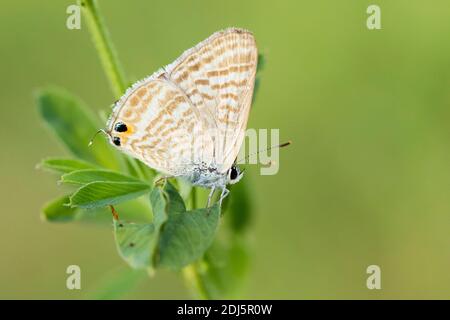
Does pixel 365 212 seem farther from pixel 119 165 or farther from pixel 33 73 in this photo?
pixel 33 73

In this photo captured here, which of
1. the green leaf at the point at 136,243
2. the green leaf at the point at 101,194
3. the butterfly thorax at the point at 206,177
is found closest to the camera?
the green leaf at the point at 136,243

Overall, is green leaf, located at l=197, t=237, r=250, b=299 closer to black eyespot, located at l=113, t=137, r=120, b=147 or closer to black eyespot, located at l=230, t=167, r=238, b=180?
black eyespot, located at l=230, t=167, r=238, b=180

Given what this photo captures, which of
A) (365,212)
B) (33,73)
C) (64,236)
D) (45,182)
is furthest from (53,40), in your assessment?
(365,212)

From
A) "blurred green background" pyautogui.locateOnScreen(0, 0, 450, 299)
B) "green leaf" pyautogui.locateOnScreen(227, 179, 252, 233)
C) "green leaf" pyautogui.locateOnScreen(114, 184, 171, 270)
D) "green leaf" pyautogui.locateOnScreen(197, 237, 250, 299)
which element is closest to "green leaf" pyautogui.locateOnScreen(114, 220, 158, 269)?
"green leaf" pyautogui.locateOnScreen(114, 184, 171, 270)

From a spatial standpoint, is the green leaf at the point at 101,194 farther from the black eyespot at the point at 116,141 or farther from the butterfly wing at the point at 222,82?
the butterfly wing at the point at 222,82

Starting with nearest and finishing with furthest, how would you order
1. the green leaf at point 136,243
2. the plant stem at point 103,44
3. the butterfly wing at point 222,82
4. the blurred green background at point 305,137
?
the green leaf at point 136,243 < the plant stem at point 103,44 < the butterfly wing at point 222,82 < the blurred green background at point 305,137

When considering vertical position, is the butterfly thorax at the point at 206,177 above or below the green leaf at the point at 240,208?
above

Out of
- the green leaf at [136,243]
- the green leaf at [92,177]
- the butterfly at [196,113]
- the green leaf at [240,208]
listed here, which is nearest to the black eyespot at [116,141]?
the butterfly at [196,113]

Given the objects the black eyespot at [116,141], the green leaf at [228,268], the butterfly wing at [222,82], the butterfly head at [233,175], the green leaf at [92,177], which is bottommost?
the green leaf at [228,268]
